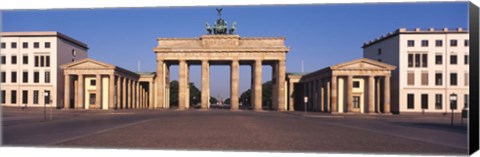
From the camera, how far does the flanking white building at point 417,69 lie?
6725cm

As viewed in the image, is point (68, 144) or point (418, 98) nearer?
point (68, 144)

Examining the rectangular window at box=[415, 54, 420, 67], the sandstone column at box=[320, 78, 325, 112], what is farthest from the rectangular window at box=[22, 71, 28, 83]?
the rectangular window at box=[415, 54, 420, 67]

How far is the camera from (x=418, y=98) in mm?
79875

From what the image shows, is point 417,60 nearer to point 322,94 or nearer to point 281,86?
point 322,94

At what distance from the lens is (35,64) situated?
8144 cm

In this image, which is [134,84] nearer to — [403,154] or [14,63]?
[14,63]

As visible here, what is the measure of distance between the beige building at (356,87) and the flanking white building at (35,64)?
39.7m

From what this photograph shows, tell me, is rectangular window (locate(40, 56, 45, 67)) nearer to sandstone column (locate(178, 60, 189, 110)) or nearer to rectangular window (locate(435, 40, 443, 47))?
sandstone column (locate(178, 60, 189, 110))

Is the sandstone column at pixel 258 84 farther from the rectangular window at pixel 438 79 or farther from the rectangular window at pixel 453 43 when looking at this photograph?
the rectangular window at pixel 453 43

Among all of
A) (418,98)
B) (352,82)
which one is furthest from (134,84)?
(418,98)

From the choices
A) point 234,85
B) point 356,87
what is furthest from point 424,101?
point 234,85

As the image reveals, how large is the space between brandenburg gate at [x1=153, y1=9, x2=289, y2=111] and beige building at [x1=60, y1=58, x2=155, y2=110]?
27.9 feet

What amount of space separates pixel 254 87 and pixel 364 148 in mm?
87640

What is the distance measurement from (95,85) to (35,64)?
57.2 ft
